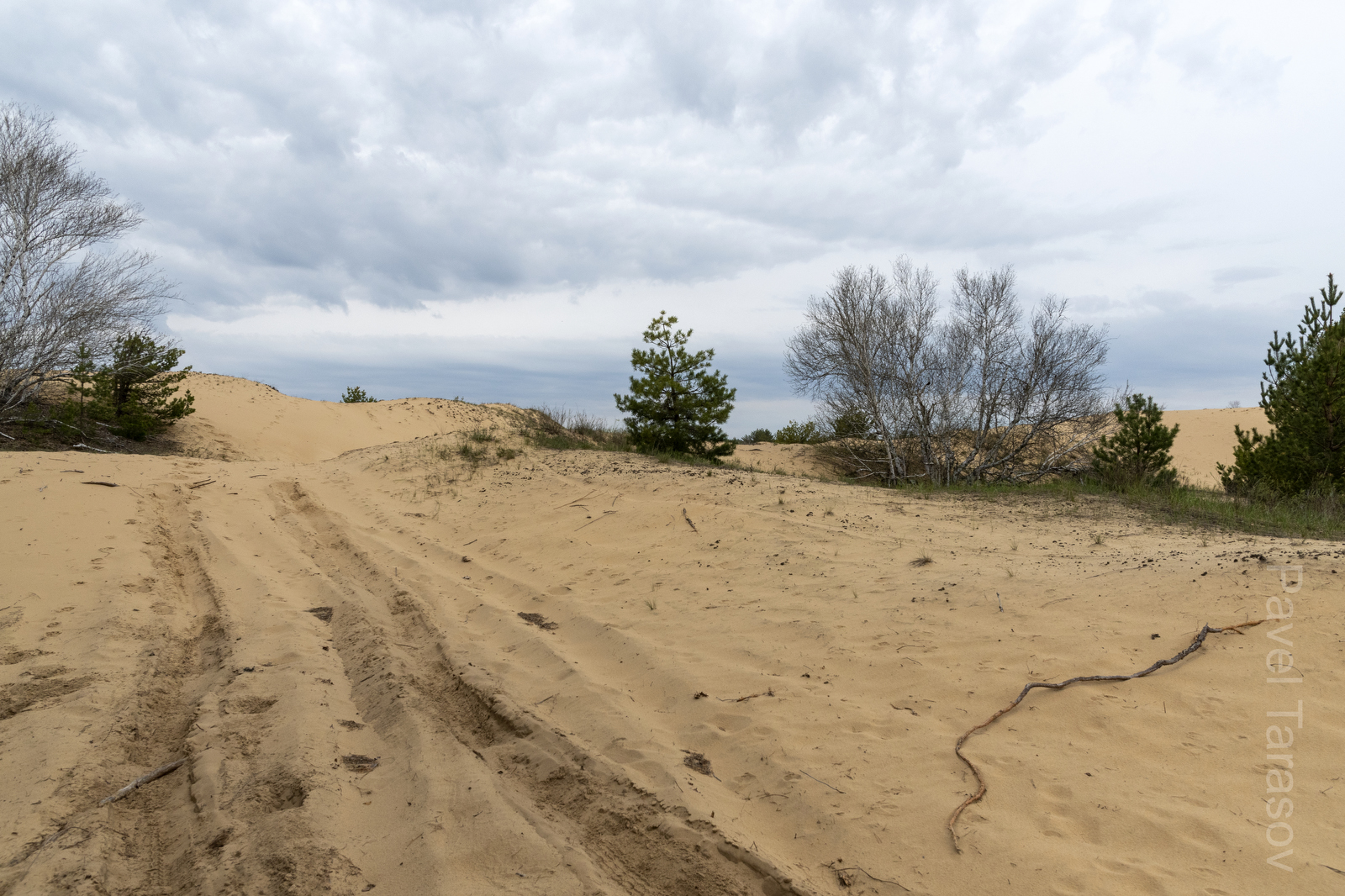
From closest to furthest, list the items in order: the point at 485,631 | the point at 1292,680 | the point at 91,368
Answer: the point at 1292,680 < the point at 485,631 < the point at 91,368

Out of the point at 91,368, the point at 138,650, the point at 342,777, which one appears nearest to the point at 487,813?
the point at 342,777

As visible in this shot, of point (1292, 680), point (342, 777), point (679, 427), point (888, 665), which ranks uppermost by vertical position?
point (679, 427)

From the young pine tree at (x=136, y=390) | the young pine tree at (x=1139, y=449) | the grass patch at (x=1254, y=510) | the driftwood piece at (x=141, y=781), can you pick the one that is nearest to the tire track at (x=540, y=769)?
the driftwood piece at (x=141, y=781)

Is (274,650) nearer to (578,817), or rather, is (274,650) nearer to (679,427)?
(578,817)

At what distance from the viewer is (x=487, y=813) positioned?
285cm

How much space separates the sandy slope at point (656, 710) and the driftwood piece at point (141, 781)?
0.17ft

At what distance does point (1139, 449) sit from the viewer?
11.7m

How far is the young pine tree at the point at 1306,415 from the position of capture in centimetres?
930

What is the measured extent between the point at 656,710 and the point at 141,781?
2.51 metres

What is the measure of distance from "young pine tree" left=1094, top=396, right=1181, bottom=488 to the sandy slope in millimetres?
4757

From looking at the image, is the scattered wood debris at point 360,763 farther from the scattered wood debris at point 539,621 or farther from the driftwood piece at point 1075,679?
the driftwood piece at point 1075,679

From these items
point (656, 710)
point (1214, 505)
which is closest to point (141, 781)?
point (656, 710)

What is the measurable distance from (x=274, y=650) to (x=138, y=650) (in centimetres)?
86

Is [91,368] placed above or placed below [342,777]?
above
